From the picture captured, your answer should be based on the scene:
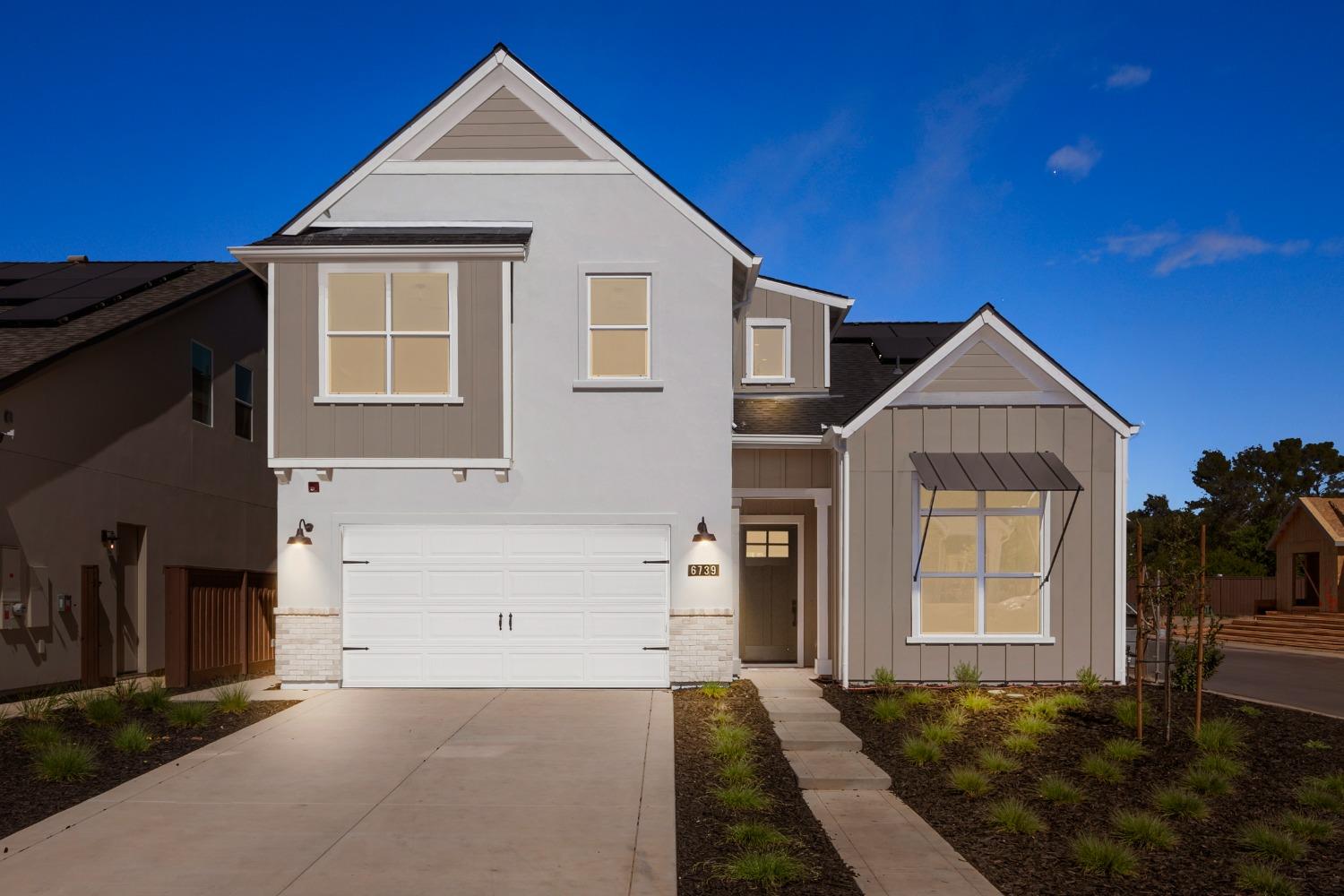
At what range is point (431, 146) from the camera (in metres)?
14.5

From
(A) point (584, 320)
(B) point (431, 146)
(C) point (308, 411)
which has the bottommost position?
(C) point (308, 411)

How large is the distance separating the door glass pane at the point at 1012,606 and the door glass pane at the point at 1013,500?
0.99m

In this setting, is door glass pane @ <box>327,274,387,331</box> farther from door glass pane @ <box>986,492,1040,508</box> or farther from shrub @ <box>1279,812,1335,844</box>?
shrub @ <box>1279,812,1335,844</box>

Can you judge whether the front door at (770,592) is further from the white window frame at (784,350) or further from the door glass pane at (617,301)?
the door glass pane at (617,301)

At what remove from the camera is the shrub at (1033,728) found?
10797 millimetres

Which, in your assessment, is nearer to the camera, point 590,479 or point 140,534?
point 590,479

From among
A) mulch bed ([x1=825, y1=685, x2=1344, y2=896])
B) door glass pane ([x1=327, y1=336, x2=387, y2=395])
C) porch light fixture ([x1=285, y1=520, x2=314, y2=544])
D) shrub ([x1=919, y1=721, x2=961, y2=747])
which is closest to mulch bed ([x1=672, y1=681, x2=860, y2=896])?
mulch bed ([x1=825, y1=685, x2=1344, y2=896])

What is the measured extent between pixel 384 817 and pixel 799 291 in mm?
11882

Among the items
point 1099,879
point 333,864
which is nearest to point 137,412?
point 333,864

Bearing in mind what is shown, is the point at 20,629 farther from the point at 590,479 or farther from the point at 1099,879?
the point at 1099,879

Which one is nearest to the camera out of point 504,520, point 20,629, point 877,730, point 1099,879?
point 1099,879

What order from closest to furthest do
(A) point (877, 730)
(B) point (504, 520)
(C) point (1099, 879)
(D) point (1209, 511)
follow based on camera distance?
(C) point (1099, 879) < (A) point (877, 730) < (B) point (504, 520) < (D) point (1209, 511)

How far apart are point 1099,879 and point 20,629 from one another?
12.6 m

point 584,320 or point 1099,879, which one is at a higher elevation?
point 584,320
